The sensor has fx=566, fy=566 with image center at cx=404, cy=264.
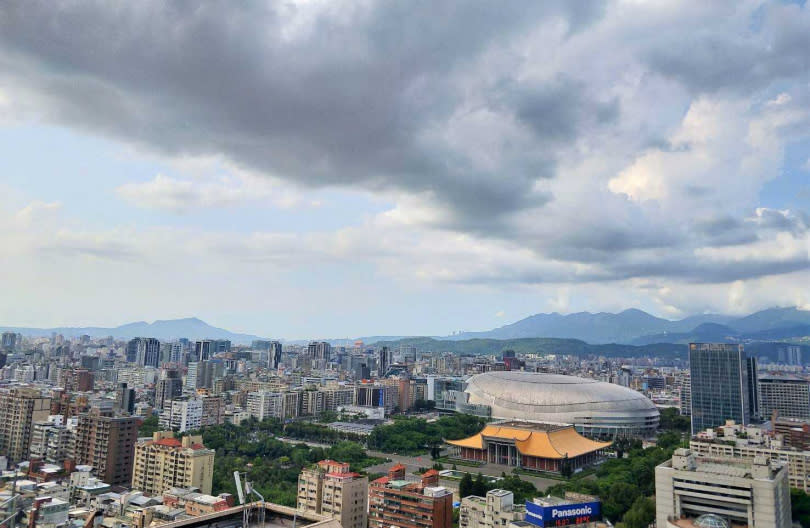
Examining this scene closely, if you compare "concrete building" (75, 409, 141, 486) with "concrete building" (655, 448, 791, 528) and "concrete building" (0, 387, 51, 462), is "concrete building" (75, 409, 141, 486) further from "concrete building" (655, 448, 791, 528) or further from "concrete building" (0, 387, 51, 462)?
"concrete building" (655, 448, 791, 528)

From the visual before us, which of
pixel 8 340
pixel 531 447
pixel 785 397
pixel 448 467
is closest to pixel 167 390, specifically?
pixel 448 467

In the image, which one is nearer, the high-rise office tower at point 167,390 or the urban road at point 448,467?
the urban road at point 448,467

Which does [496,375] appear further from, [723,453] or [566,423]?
[723,453]

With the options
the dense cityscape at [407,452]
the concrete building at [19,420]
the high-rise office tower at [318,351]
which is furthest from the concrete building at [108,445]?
A: the high-rise office tower at [318,351]

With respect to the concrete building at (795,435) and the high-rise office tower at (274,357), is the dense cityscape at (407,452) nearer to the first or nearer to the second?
the concrete building at (795,435)

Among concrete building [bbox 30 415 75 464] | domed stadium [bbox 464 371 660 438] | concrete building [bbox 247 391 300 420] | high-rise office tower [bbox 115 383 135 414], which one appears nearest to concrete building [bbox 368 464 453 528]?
concrete building [bbox 30 415 75 464]

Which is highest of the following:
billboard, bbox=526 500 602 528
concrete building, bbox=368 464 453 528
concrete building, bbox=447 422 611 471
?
billboard, bbox=526 500 602 528

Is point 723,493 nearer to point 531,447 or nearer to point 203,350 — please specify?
point 531,447
